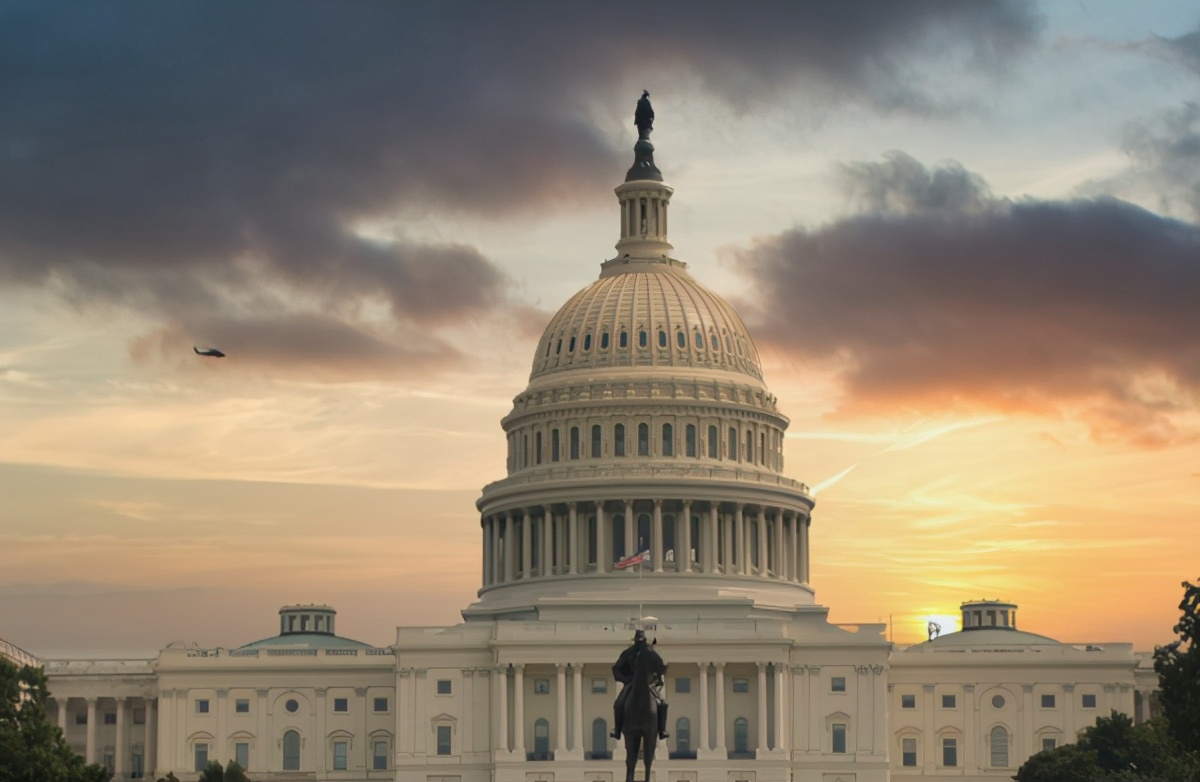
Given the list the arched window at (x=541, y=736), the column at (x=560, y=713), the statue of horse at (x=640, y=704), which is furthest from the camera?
the arched window at (x=541, y=736)

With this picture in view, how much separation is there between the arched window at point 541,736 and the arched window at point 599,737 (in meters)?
2.92

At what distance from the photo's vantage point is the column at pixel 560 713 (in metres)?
194

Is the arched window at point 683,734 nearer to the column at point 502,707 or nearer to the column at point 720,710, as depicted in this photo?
the column at point 720,710

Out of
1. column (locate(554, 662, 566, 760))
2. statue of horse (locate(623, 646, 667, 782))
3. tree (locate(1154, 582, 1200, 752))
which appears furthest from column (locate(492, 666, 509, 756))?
statue of horse (locate(623, 646, 667, 782))

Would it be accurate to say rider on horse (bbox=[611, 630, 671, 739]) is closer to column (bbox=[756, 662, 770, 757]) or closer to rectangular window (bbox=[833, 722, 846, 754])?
column (bbox=[756, 662, 770, 757])

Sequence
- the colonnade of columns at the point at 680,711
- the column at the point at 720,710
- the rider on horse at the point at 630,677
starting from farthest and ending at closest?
1. the colonnade of columns at the point at 680,711
2. the column at the point at 720,710
3. the rider on horse at the point at 630,677

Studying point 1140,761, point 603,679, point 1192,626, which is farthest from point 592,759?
point 1192,626

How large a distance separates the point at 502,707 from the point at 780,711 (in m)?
17.4

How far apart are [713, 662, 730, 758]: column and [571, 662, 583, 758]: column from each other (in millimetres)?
8440

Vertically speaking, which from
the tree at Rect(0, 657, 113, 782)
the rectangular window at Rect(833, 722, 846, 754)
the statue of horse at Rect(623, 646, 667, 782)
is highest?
the rectangular window at Rect(833, 722, 846, 754)

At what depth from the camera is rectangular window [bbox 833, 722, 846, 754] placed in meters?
198

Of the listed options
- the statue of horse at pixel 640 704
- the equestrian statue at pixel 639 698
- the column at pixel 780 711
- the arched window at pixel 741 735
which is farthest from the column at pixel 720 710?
the statue of horse at pixel 640 704

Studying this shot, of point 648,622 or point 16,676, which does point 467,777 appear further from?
point 16,676

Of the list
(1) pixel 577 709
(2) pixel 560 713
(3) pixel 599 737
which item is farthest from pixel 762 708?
(2) pixel 560 713
